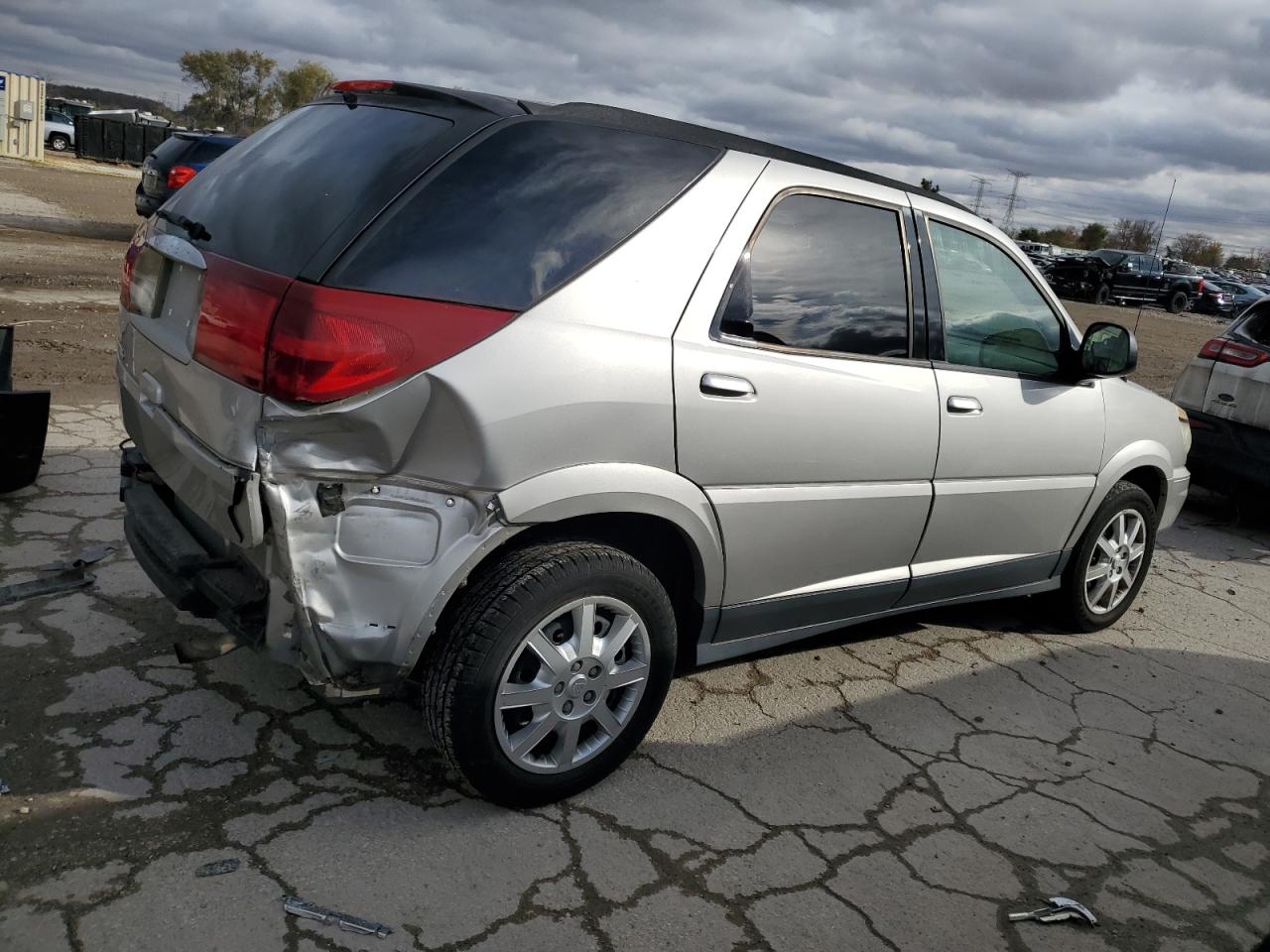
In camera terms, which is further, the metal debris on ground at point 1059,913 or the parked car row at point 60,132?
the parked car row at point 60,132

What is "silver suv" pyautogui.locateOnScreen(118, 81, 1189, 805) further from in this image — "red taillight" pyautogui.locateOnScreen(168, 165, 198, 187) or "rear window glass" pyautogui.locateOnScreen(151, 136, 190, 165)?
"rear window glass" pyautogui.locateOnScreen(151, 136, 190, 165)

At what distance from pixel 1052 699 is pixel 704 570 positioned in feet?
6.00

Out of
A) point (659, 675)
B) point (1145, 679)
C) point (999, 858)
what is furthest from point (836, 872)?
point (1145, 679)

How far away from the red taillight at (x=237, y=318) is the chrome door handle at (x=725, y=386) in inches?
43.7

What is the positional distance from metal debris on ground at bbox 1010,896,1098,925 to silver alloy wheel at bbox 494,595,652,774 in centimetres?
115

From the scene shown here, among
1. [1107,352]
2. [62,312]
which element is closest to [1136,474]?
[1107,352]

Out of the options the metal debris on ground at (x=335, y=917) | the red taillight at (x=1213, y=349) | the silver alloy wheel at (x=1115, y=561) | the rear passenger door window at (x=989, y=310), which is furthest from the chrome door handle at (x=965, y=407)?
the red taillight at (x=1213, y=349)

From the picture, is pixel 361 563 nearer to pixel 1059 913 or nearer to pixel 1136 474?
pixel 1059 913

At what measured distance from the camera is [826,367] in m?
3.26

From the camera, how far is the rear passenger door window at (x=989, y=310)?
12.3ft

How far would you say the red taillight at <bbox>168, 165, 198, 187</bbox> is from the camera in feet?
42.1

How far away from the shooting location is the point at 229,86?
2736 inches

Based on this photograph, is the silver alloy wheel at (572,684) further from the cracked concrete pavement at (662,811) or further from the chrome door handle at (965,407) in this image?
the chrome door handle at (965,407)

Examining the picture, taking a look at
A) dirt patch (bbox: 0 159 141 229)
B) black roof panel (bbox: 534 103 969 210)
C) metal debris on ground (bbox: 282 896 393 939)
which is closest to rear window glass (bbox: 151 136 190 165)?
dirt patch (bbox: 0 159 141 229)
